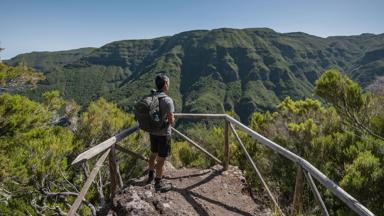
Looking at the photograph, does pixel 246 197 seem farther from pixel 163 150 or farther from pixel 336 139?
pixel 336 139

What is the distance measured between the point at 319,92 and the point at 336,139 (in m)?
1.12

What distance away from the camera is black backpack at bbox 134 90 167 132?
4.56 meters

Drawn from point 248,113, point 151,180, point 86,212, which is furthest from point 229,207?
point 248,113

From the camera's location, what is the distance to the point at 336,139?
20.0 ft

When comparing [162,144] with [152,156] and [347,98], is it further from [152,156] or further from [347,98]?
[347,98]

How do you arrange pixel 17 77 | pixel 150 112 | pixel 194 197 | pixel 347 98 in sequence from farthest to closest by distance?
pixel 17 77, pixel 347 98, pixel 194 197, pixel 150 112

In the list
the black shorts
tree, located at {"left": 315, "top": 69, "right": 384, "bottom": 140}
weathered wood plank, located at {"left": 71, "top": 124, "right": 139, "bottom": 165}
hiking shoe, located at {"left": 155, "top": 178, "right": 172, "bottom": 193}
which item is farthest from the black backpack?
tree, located at {"left": 315, "top": 69, "right": 384, "bottom": 140}

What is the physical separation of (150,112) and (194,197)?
153 centimetres

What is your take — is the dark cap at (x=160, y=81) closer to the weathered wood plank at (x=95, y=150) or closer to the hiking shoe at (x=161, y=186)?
the weathered wood plank at (x=95, y=150)

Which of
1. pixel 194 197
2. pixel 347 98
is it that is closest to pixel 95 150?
pixel 194 197

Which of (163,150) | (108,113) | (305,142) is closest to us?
(163,150)

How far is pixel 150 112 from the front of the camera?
4.56 m

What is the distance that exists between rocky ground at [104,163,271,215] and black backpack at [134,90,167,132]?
0.98 metres

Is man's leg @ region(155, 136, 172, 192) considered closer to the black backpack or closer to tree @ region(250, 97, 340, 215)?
the black backpack
